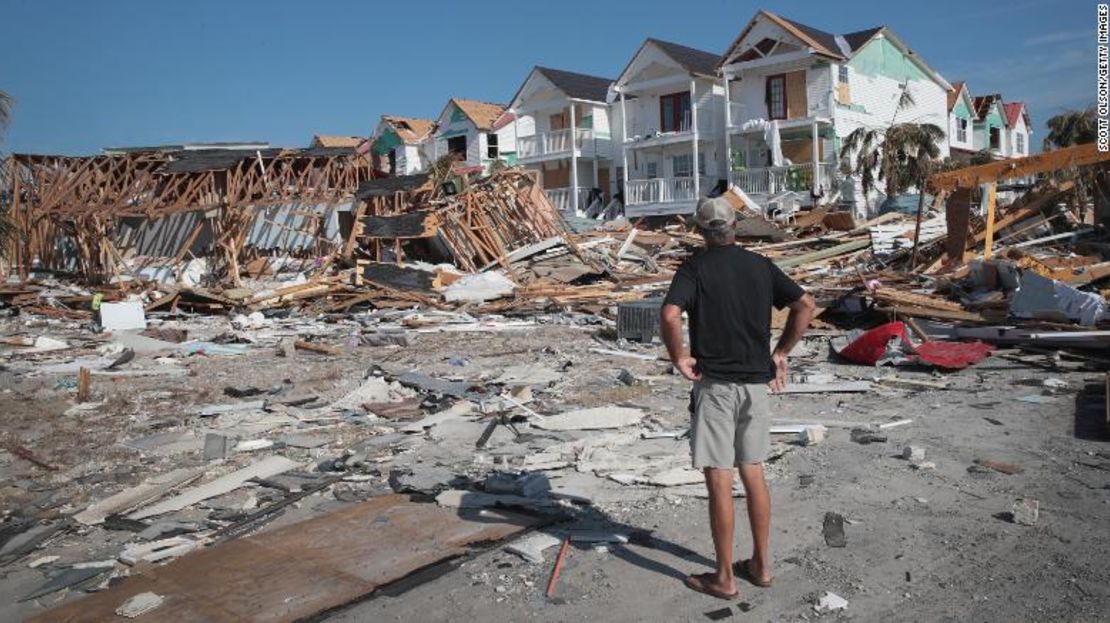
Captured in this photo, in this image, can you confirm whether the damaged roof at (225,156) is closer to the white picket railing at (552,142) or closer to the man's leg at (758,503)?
the white picket railing at (552,142)

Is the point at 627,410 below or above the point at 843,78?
below

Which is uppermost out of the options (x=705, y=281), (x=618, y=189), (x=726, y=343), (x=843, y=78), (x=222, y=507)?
(x=843, y=78)

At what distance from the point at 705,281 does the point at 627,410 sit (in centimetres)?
387

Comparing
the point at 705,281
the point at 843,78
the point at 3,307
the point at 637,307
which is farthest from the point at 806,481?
the point at 843,78

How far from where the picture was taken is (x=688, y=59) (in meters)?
36.4

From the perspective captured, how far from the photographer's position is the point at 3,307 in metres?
19.1

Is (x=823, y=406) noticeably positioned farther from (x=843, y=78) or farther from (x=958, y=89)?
(x=958, y=89)

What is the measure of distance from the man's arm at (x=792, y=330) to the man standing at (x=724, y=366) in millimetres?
120

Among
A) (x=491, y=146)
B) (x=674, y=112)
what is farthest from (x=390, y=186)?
(x=491, y=146)

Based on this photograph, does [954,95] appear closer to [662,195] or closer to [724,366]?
[662,195]

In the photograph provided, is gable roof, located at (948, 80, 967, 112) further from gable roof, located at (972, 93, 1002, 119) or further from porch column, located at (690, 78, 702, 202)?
porch column, located at (690, 78, 702, 202)

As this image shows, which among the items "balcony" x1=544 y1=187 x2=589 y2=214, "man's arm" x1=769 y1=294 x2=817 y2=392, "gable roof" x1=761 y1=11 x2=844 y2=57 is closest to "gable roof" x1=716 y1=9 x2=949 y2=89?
"gable roof" x1=761 y1=11 x2=844 y2=57

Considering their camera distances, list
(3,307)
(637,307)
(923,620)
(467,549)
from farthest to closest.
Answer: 1. (3,307)
2. (637,307)
3. (467,549)
4. (923,620)

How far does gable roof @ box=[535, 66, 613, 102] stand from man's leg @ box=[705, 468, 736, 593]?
37098mm
